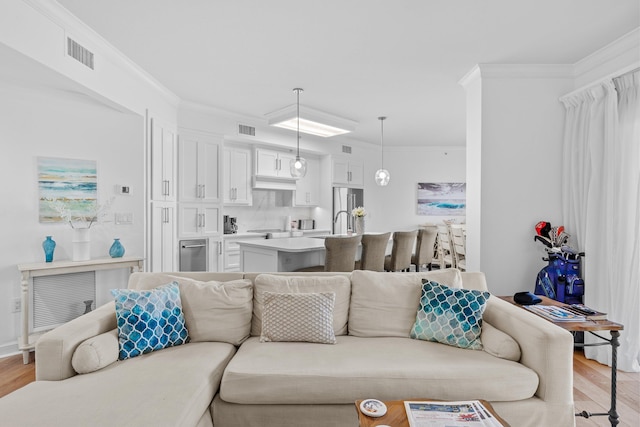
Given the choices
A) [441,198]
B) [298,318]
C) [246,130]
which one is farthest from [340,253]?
[441,198]

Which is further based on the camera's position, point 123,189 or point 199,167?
point 199,167

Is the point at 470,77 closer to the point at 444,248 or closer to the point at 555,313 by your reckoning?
the point at 555,313

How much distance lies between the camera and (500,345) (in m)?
1.93

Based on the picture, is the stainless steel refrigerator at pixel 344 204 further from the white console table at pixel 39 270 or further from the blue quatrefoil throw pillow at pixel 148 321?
the blue quatrefoil throw pillow at pixel 148 321

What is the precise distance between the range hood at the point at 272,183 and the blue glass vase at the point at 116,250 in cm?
247

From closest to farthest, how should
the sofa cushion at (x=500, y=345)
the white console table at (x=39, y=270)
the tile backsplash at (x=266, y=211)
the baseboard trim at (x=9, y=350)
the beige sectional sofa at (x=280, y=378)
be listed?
1. the beige sectional sofa at (x=280, y=378)
2. the sofa cushion at (x=500, y=345)
3. the white console table at (x=39, y=270)
4. the baseboard trim at (x=9, y=350)
5. the tile backsplash at (x=266, y=211)

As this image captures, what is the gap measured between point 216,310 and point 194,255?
288cm

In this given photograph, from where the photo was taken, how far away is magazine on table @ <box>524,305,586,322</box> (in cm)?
201

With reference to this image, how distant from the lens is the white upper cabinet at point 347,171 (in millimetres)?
6910

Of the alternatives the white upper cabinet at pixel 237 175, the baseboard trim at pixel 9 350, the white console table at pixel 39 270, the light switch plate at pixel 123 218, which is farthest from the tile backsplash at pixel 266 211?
the baseboard trim at pixel 9 350

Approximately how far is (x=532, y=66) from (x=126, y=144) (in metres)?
4.23

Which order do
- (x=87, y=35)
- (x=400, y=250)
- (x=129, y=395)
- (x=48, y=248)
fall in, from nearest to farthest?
(x=129, y=395), (x=87, y=35), (x=48, y=248), (x=400, y=250)

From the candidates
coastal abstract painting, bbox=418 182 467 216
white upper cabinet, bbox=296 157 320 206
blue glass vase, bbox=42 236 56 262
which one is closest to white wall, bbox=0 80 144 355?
blue glass vase, bbox=42 236 56 262

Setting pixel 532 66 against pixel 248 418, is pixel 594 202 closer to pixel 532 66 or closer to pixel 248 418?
pixel 532 66
